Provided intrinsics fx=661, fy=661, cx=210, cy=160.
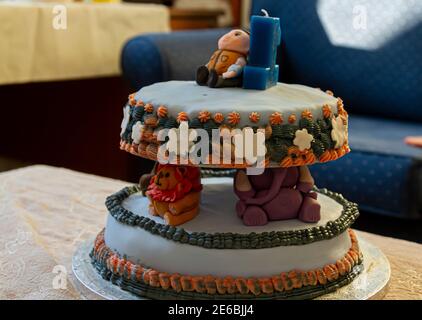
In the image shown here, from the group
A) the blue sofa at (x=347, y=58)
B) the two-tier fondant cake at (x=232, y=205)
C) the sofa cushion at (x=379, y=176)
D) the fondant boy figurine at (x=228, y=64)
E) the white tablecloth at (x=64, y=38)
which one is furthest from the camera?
the white tablecloth at (x=64, y=38)

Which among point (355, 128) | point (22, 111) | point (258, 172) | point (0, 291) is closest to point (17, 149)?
point (22, 111)

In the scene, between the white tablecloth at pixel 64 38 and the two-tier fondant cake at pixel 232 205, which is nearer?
the two-tier fondant cake at pixel 232 205

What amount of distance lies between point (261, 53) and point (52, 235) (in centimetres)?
57

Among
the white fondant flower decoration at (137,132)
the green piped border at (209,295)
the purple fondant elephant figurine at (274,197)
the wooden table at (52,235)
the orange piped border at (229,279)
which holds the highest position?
the white fondant flower decoration at (137,132)

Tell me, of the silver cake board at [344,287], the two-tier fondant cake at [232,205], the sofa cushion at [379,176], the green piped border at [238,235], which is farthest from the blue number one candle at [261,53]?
the sofa cushion at [379,176]

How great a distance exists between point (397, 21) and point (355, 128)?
41 centimetres

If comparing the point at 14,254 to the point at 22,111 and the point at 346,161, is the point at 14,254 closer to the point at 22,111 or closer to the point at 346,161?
the point at 346,161

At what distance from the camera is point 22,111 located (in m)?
2.68

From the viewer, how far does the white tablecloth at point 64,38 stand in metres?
2.15

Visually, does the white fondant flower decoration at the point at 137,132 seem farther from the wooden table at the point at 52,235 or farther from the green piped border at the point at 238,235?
the wooden table at the point at 52,235

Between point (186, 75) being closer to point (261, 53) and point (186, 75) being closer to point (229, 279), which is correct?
point (261, 53)

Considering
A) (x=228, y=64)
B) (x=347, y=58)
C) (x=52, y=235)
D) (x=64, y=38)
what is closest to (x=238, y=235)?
(x=228, y=64)

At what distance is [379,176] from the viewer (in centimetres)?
161

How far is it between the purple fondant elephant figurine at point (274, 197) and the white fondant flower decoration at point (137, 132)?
17 centimetres
